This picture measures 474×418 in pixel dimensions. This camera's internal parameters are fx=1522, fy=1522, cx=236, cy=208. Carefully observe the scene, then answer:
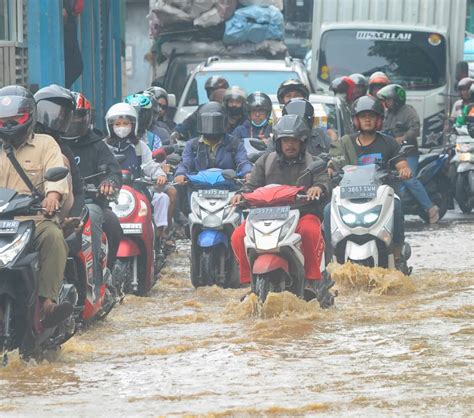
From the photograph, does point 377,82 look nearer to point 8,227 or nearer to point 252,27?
point 252,27

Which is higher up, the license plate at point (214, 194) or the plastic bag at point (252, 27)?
the plastic bag at point (252, 27)

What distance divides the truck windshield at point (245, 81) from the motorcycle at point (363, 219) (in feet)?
19.8

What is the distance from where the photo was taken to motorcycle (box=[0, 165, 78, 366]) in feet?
25.6

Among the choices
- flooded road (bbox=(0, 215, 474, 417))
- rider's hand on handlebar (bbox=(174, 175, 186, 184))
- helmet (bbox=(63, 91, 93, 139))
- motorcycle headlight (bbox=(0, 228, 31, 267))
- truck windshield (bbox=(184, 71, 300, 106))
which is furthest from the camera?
truck windshield (bbox=(184, 71, 300, 106))

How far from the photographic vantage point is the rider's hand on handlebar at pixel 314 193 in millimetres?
10062

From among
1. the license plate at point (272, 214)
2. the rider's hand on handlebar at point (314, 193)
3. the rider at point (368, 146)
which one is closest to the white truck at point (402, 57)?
the rider at point (368, 146)

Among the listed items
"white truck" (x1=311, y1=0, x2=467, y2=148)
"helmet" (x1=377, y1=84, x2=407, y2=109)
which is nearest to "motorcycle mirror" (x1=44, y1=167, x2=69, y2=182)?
"helmet" (x1=377, y1=84, x2=407, y2=109)

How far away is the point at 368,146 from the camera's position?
40.7 ft

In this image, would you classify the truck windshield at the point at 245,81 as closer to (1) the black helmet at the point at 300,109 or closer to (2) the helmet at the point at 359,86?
(2) the helmet at the point at 359,86

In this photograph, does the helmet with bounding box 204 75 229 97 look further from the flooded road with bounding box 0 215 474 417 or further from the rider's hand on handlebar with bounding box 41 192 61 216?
the rider's hand on handlebar with bounding box 41 192 61 216

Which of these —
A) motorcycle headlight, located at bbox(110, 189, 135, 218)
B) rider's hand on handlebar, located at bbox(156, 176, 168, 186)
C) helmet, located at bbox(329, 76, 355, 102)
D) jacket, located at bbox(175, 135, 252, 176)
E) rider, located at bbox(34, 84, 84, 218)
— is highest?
rider, located at bbox(34, 84, 84, 218)

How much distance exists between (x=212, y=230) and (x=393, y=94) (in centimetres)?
530

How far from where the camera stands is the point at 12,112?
835 centimetres

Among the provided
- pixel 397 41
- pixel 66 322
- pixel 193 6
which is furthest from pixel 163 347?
pixel 193 6
